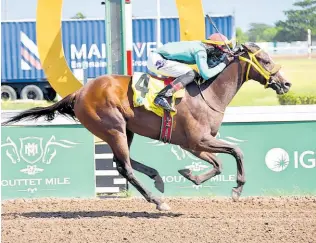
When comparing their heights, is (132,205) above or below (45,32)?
below

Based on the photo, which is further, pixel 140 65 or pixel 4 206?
pixel 140 65

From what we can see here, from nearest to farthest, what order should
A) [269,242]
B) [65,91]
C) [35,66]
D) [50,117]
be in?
1. [269,242]
2. [50,117]
3. [65,91]
4. [35,66]

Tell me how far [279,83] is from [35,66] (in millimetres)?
23481

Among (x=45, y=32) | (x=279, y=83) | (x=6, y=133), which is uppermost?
(x=45, y=32)

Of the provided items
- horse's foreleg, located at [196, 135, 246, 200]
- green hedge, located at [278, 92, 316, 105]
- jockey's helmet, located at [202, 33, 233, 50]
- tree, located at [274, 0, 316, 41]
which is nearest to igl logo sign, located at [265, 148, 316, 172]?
horse's foreleg, located at [196, 135, 246, 200]

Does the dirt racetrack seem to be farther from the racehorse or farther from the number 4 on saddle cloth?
the number 4 on saddle cloth

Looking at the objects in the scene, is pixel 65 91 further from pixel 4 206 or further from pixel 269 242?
pixel 269 242

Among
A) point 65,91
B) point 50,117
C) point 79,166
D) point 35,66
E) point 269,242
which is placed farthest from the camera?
point 35,66

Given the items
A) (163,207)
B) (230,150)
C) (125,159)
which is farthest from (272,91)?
(230,150)

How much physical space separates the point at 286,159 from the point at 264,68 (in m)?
2.04

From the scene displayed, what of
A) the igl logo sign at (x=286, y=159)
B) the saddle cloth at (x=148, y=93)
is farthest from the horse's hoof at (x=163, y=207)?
the igl logo sign at (x=286, y=159)

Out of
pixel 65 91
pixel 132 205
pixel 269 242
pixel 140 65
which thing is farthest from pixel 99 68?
pixel 269 242

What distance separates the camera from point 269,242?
21.9 feet

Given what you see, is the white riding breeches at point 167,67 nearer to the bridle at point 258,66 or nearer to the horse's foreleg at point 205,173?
the bridle at point 258,66
